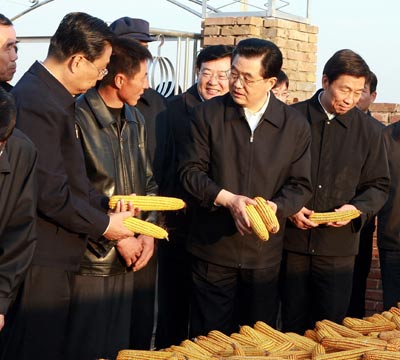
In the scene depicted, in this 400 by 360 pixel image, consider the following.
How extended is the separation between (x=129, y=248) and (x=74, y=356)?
640mm

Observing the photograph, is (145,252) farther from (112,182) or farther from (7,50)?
(7,50)

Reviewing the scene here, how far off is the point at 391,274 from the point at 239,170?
228 centimetres

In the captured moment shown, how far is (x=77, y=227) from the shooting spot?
16.2 feet

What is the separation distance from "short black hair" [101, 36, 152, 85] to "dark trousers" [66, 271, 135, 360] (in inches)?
43.3

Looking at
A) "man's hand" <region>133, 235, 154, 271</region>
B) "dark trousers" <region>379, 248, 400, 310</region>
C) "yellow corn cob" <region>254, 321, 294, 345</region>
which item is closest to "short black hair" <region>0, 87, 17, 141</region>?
"yellow corn cob" <region>254, 321, 294, 345</region>

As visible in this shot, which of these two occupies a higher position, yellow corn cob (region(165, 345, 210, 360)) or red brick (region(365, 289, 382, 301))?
yellow corn cob (region(165, 345, 210, 360))

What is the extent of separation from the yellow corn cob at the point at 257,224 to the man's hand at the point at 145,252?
637 millimetres

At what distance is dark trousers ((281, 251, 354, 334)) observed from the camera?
254 inches

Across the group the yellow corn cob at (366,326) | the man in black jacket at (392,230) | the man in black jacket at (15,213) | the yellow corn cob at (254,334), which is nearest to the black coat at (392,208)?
the man in black jacket at (392,230)

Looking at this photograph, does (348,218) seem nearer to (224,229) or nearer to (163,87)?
(224,229)

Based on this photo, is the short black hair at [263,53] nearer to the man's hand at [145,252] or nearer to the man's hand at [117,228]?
the man's hand at [145,252]

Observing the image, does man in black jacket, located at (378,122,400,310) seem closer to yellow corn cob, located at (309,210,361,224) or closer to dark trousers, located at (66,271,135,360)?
yellow corn cob, located at (309,210,361,224)

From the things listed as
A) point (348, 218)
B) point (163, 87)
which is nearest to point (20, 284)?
point (348, 218)

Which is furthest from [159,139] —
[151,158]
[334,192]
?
[334,192]
